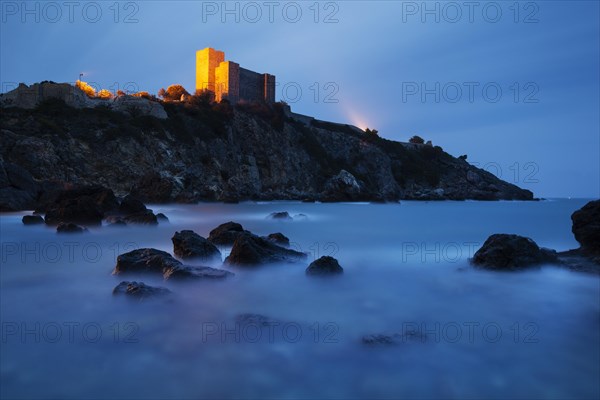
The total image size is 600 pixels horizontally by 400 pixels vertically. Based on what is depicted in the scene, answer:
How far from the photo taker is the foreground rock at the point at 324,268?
19.6 feet

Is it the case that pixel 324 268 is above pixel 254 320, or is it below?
above

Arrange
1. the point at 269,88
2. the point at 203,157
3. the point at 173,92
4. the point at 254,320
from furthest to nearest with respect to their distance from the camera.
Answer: the point at 269,88 < the point at 173,92 < the point at 203,157 < the point at 254,320

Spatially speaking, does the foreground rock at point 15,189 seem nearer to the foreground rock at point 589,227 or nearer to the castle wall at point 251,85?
the foreground rock at point 589,227

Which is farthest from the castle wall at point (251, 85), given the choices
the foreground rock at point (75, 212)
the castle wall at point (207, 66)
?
the foreground rock at point (75, 212)

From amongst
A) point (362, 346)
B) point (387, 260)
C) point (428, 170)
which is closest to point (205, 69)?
point (428, 170)

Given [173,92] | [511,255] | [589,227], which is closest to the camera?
[511,255]

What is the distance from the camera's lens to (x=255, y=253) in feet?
21.1

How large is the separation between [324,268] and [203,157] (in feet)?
114

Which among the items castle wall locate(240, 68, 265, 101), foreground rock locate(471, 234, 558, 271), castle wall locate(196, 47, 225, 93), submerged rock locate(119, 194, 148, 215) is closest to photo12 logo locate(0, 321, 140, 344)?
foreground rock locate(471, 234, 558, 271)

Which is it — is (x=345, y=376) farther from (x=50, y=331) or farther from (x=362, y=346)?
(x=50, y=331)

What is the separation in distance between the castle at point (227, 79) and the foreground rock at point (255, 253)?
49.2 meters

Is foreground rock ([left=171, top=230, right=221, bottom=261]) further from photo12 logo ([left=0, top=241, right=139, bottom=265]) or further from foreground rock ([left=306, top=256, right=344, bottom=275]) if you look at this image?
foreground rock ([left=306, top=256, right=344, bottom=275])

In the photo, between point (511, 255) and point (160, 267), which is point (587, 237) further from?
point (160, 267)

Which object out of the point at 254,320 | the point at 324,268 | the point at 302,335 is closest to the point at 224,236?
the point at 324,268
